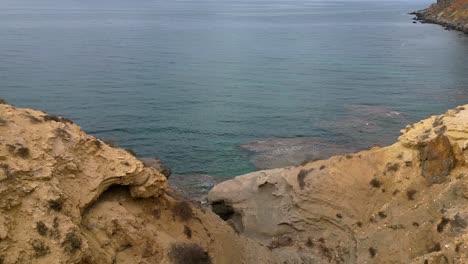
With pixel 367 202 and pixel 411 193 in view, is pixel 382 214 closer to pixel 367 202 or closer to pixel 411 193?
pixel 367 202

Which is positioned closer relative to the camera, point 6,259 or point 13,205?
point 6,259

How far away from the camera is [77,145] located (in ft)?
85.0

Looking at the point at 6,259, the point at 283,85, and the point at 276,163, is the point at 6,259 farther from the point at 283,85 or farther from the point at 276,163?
the point at 283,85

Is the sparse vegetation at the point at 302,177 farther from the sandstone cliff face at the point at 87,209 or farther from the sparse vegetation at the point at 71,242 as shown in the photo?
the sparse vegetation at the point at 71,242

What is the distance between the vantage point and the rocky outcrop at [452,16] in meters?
160

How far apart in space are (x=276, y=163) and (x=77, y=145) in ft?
86.8

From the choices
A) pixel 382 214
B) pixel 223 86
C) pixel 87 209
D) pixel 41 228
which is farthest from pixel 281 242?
pixel 223 86

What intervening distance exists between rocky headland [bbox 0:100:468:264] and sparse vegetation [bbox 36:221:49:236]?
40 millimetres

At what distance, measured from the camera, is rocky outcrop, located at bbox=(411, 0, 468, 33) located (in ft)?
523

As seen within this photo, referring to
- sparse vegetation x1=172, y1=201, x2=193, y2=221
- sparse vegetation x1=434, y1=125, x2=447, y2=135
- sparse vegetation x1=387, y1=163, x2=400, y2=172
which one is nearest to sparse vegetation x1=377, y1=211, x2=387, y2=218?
sparse vegetation x1=387, y1=163, x2=400, y2=172

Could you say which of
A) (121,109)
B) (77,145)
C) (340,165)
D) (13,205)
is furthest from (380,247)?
(121,109)

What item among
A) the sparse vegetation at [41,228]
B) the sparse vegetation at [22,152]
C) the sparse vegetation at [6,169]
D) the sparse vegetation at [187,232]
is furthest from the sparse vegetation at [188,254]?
the sparse vegetation at [6,169]

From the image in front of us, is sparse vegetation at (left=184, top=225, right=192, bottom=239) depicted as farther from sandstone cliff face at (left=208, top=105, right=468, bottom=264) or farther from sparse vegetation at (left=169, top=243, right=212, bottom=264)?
sandstone cliff face at (left=208, top=105, right=468, bottom=264)

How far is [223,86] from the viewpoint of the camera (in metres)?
77.1
